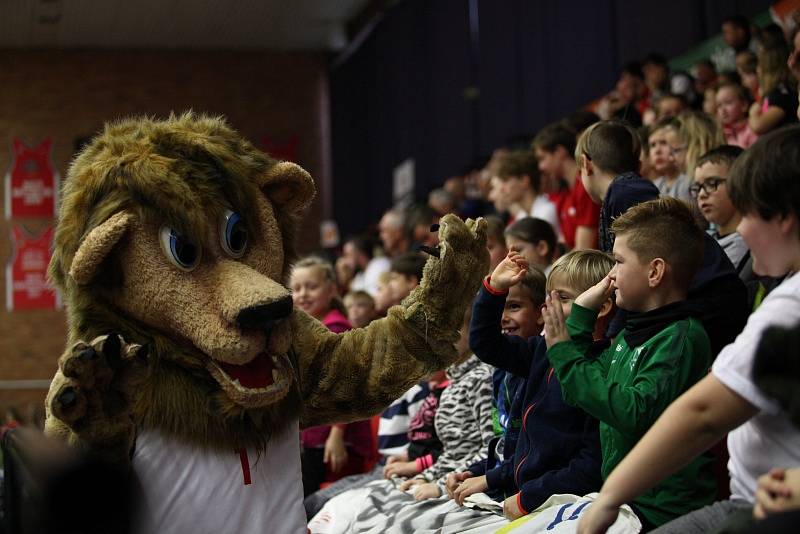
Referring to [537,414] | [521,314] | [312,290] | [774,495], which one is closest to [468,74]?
[312,290]

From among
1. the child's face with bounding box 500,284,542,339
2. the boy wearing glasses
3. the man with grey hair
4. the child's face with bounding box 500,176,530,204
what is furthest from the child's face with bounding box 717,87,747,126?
the man with grey hair

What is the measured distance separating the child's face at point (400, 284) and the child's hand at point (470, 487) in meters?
1.90

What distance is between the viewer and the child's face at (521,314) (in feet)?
10.6

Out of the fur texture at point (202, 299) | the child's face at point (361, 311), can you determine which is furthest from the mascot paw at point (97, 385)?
the child's face at point (361, 311)

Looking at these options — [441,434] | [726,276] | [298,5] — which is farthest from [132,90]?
[726,276]

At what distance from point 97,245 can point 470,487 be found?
127 centimetres

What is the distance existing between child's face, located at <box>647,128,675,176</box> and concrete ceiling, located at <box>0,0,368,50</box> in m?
8.06

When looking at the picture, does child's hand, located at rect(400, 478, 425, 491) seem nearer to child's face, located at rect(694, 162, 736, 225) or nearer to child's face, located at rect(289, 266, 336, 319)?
child's face, located at rect(694, 162, 736, 225)

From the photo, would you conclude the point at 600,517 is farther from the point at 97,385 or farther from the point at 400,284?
the point at 400,284

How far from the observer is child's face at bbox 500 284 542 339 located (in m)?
3.24

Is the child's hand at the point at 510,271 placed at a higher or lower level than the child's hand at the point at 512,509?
higher

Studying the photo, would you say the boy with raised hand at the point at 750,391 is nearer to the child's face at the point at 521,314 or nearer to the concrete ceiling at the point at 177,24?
the child's face at the point at 521,314

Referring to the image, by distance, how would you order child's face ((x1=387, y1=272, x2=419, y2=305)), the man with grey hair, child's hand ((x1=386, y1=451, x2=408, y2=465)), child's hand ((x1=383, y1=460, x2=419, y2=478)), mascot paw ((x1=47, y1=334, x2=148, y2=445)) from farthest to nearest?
the man with grey hair → child's face ((x1=387, y1=272, x2=419, y2=305)) → child's hand ((x1=386, y1=451, x2=408, y2=465)) → child's hand ((x1=383, y1=460, x2=419, y2=478)) → mascot paw ((x1=47, y1=334, x2=148, y2=445))

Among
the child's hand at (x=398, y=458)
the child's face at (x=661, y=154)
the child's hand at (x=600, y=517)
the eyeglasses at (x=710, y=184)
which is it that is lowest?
the child's hand at (x=398, y=458)
